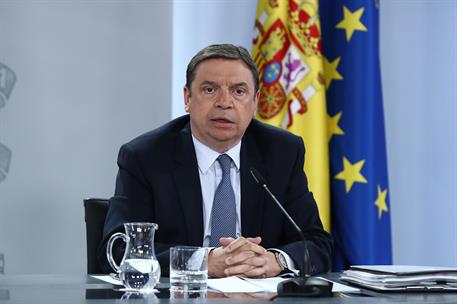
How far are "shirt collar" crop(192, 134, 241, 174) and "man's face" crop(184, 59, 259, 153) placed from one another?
0.8 inches

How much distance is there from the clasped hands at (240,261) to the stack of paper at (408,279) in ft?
1.03

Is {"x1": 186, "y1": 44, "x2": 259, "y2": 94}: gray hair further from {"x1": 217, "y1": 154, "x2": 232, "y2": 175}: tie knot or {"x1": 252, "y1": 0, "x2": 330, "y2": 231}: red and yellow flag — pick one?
{"x1": 252, "y1": 0, "x2": 330, "y2": 231}: red and yellow flag

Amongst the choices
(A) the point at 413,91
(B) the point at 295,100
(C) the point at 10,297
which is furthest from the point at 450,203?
(C) the point at 10,297

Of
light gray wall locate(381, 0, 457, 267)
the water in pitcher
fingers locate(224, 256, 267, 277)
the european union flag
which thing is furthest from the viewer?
light gray wall locate(381, 0, 457, 267)

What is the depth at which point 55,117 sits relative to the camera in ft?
12.9

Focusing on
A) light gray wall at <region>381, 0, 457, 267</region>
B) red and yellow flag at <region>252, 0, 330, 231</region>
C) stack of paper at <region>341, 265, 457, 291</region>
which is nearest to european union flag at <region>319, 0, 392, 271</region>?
red and yellow flag at <region>252, 0, 330, 231</region>

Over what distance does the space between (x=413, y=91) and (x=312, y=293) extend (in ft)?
9.91

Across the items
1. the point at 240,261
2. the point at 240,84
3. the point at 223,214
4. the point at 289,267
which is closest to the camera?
the point at 240,261

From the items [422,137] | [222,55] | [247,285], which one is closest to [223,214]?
[222,55]

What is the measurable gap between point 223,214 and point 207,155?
0.25 m

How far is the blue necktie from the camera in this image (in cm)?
285

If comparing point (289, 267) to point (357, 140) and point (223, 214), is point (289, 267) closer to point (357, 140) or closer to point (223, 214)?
point (223, 214)

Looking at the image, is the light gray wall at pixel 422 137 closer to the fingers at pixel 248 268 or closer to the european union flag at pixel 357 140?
the european union flag at pixel 357 140

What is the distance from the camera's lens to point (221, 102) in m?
2.92
